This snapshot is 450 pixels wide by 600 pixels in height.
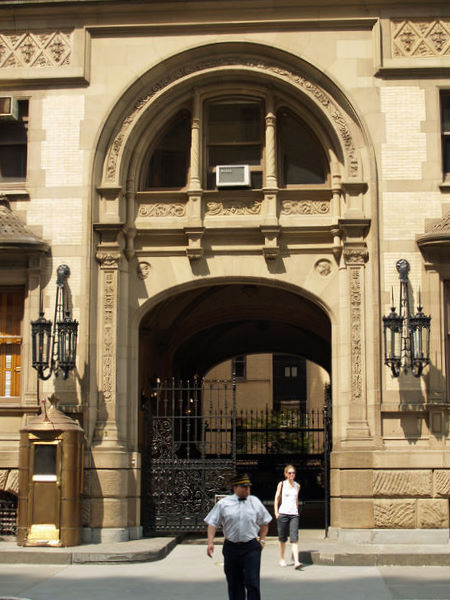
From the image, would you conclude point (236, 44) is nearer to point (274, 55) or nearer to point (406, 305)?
point (274, 55)

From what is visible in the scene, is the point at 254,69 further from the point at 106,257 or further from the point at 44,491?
the point at 44,491

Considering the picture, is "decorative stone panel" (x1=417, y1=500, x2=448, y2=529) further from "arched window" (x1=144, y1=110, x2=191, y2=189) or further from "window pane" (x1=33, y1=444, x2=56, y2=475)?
"arched window" (x1=144, y1=110, x2=191, y2=189)

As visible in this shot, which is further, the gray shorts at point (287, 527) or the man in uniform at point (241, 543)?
the gray shorts at point (287, 527)

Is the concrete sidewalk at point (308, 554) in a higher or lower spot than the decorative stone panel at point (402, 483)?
lower

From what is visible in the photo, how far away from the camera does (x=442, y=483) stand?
18.3m

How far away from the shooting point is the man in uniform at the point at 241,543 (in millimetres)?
10914

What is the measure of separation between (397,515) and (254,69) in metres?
9.38

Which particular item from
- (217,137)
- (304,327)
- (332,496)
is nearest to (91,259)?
(217,137)

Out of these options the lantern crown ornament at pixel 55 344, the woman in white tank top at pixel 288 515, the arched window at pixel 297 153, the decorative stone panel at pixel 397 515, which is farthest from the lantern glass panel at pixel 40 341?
the decorative stone panel at pixel 397 515

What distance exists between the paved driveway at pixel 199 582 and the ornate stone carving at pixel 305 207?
705 cm

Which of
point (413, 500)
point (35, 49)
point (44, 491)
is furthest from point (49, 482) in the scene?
point (35, 49)

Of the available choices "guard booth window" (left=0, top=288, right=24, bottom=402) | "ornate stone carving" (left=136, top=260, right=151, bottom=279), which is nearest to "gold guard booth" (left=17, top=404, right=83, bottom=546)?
"guard booth window" (left=0, top=288, right=24, bottom=402)

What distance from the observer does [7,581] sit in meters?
14.9

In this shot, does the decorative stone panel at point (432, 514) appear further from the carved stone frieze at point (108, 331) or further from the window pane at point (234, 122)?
the window pane at point (234, 122)
